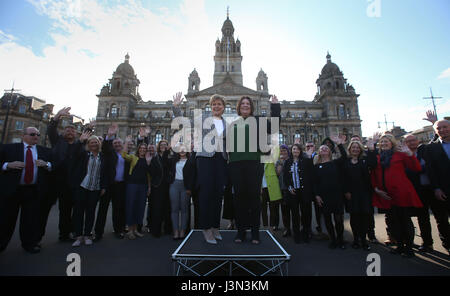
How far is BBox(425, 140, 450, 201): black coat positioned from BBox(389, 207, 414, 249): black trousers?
2.29 ft

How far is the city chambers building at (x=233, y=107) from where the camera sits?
37.8m

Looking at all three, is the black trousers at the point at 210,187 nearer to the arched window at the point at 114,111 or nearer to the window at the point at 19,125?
the window at the point at 19,125

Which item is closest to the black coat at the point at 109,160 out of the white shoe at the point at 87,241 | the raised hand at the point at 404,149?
the white shoe at the point at 87,241

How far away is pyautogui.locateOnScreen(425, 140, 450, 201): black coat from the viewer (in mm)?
3592

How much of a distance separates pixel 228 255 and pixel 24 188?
13.9 feet

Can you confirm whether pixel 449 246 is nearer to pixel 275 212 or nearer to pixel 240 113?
pixel 275 212

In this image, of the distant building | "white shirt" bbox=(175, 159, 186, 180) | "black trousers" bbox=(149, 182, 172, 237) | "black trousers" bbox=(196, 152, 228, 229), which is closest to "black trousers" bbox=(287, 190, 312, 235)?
"black trousers" bbox=(196, 152, 228, 229)

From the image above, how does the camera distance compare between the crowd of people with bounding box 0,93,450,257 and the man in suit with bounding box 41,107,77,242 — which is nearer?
the crowd of people with bounding box 0,93,450,257

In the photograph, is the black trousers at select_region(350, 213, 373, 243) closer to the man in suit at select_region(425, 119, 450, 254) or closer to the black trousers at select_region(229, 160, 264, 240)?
the man in suit at select_region(425, 119, 450, 254)

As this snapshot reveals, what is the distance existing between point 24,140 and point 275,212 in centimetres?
614

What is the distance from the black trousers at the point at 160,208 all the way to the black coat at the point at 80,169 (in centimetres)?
114

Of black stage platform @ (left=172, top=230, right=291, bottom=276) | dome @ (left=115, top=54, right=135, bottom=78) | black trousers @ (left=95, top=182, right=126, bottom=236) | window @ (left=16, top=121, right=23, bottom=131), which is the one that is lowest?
black stage platform @ (left=172, top=230, right=291, bottom=276)

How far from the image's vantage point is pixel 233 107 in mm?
36500

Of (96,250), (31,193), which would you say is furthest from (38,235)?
(96,250)
